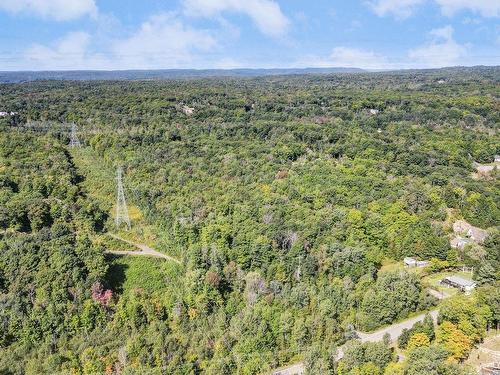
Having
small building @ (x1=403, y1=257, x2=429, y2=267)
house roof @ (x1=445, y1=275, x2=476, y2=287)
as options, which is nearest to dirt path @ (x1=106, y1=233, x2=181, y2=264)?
small building @ (x1=403, y1=257, x2=429, y2=267)

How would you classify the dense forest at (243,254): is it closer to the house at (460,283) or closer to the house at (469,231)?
the house at (469,231)

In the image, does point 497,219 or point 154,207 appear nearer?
point 497,219

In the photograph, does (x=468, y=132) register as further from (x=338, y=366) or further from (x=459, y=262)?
(x=338, y=366)

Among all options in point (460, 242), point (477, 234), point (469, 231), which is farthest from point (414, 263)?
point (477, 234)

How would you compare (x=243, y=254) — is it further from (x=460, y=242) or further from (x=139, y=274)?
(x=460, y=242)

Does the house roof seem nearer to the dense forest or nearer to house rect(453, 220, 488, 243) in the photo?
the dense forest

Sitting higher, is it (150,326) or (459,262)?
(459,262)

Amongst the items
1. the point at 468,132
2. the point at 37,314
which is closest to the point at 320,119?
the point at 468,132
